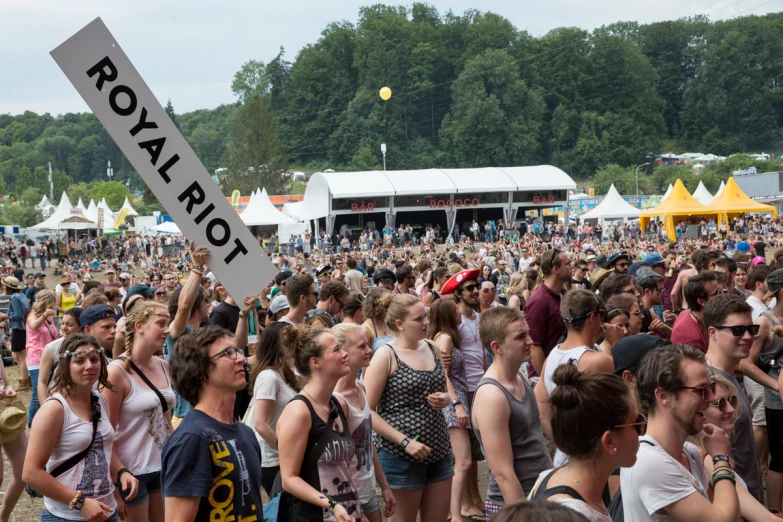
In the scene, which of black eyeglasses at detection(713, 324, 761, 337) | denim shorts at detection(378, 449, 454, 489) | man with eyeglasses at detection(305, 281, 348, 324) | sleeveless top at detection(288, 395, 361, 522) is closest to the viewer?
sleeveless top at detection(288, 395, 361, 522)

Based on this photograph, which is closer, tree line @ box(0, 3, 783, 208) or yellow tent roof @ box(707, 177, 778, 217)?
yellow tent roof @ box(707, 177, 778, 217)

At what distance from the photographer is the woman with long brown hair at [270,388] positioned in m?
4.51

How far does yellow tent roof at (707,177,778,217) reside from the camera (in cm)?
3812

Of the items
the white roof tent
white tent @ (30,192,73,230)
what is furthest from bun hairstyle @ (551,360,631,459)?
white tent @ (30,192,73,230)

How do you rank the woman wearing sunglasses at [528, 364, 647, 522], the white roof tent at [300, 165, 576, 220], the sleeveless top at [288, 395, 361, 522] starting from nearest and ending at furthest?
the woman wearing sunglasses at [528, 364, 647, 522]
the sleeveless top at [288, 395, 361, 522]
the white roof tent at [300, 165, 576, 220]

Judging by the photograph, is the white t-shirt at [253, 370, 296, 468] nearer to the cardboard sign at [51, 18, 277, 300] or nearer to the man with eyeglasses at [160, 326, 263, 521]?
the cardboard sign at [51, 18, 277, 300]

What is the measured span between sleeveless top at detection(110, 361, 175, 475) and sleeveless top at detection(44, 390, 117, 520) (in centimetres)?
35

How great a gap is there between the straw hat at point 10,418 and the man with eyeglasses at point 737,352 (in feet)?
13.8

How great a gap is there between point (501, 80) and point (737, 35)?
1453 inches

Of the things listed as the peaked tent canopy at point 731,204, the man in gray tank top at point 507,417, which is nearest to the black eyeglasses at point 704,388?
the man in gray tank top at point 507,417

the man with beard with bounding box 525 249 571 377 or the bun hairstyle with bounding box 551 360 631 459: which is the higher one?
the bun hairstyle with bounding box 551 360 631 459

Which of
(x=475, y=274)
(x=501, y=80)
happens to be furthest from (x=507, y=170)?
(x=501, y=80)

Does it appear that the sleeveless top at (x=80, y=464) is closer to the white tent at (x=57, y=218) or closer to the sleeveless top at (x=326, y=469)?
the sleeveless top at (x=326, y=469)

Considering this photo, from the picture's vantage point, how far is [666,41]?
126125 millimetres
